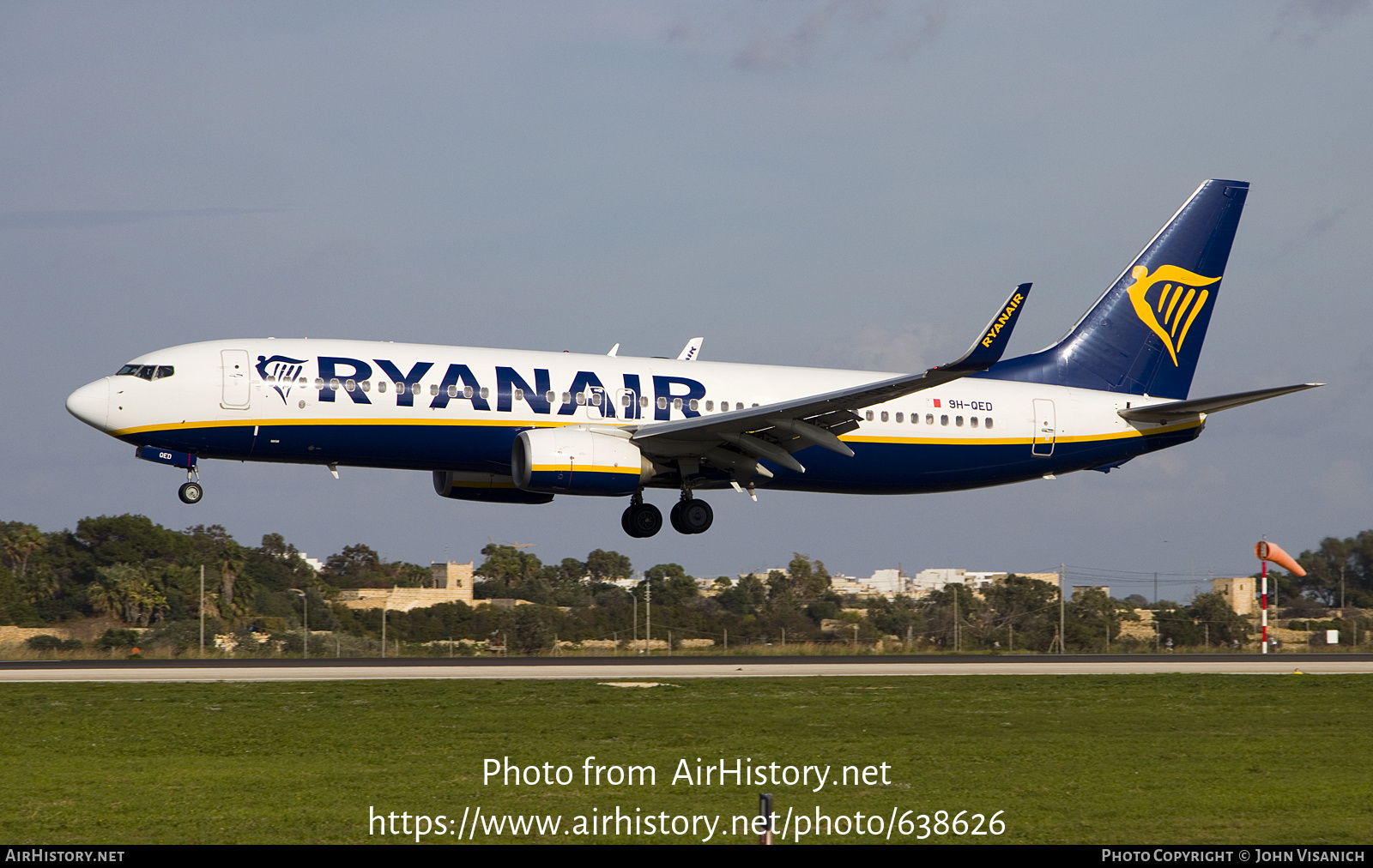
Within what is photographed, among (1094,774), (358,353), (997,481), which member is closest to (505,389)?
(358,353)

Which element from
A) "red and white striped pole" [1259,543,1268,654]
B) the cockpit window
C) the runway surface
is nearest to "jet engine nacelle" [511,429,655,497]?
the runway surface

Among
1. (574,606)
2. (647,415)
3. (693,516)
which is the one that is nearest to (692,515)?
(693,516)

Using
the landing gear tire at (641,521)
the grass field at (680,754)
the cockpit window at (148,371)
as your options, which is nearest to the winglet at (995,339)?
the grass field at (680,754)

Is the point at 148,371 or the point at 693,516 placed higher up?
the point at 148,371

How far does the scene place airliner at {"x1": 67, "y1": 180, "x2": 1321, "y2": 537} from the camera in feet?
105

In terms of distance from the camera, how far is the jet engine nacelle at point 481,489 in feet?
122

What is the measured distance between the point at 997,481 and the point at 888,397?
8874mm

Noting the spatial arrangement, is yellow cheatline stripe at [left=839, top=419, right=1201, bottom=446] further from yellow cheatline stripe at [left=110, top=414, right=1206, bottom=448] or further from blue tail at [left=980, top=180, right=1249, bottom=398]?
blue tail at [left=980, top=180, right=1249, bottom=398]

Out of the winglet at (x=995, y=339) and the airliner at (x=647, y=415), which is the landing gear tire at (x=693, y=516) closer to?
the airliner at (x=647, y=415)

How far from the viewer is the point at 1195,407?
124 ft

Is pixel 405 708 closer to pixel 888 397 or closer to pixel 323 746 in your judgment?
pixel 323 746

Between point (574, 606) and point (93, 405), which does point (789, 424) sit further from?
point (574, 606)

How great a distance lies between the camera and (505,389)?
33531mm

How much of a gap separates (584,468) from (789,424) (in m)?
4.76
